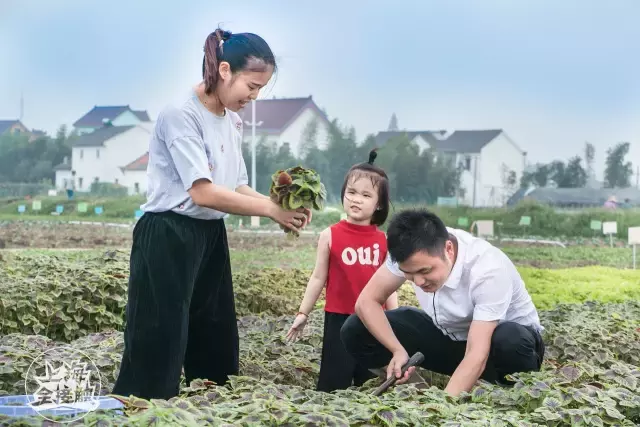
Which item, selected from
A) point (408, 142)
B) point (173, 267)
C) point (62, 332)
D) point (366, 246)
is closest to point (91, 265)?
point (62, 332)

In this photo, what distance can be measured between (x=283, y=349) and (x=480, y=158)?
254 inches

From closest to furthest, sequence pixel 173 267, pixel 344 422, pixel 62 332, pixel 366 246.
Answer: pixel 344 422
pixel 173 267
pixel 366 246
pixel 62 332

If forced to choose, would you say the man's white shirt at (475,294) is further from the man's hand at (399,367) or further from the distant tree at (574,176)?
the distant tree at (574,176)

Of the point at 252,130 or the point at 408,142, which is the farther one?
the point at 408,142

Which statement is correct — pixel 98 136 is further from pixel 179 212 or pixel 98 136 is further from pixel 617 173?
pixel 179 212

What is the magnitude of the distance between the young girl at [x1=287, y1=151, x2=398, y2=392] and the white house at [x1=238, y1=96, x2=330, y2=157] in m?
5.34

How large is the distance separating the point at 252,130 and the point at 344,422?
7010 mm

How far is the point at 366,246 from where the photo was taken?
382cm

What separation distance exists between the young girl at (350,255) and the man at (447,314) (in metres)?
0.24

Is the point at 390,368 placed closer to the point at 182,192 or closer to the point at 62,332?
the point at 182,192

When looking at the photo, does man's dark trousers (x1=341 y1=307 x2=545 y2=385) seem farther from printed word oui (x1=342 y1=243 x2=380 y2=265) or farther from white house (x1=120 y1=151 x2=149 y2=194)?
white house (x1=120 y1=151 x2=149 y2=194)

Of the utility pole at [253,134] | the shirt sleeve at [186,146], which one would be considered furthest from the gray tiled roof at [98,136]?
the shirt sleeve at [186,146]

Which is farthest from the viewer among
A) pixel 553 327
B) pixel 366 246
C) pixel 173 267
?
pixel 553 327

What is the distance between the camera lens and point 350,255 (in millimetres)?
3803
